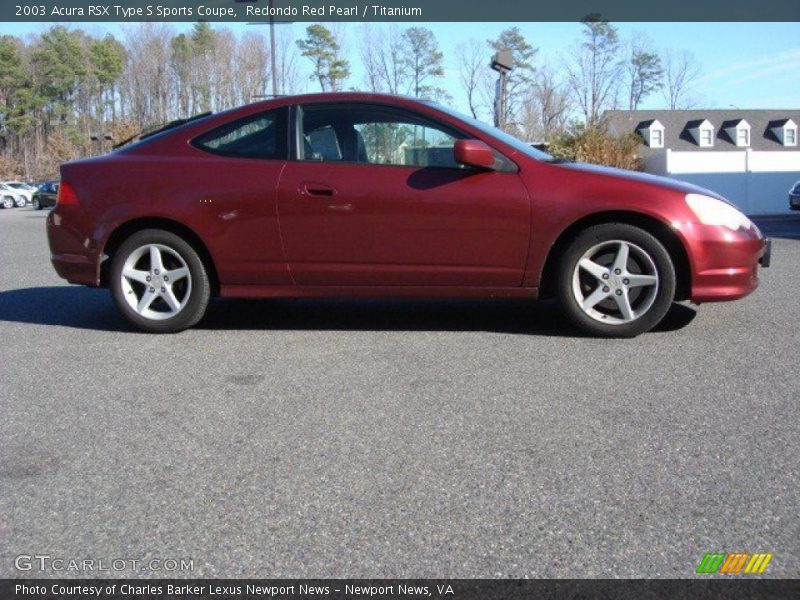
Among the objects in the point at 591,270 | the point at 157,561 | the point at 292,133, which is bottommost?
the point at 157,561

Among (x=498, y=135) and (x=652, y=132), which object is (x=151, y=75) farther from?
(x=498, y=135)

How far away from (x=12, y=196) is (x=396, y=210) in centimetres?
5082

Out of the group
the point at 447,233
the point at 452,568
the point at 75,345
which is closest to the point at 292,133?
the point at 447,233

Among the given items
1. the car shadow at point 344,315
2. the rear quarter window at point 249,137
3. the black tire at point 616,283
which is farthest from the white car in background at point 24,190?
the black tire at point 616,283

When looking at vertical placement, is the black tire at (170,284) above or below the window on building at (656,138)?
below

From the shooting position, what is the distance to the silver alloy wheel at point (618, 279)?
5012 millimetres

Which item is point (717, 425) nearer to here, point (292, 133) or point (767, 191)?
point (292, 133)

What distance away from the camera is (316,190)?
17.0 ft

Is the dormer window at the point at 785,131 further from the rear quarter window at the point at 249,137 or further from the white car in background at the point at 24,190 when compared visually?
the rear quarter window at the point at 249,137

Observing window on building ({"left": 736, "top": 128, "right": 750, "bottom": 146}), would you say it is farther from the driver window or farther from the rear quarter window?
the rear quarter window

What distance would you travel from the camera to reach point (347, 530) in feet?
8.43

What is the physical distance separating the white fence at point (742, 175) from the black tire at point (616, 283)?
102 ft

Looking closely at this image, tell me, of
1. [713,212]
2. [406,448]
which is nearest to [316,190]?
[406,448]

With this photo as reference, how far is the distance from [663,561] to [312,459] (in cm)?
137
